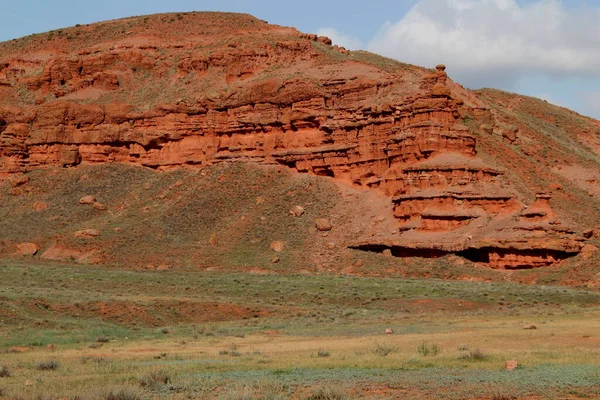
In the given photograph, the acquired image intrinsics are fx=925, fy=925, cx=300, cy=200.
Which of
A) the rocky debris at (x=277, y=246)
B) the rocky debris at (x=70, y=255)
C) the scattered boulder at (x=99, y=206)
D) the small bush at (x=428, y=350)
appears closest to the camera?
the small bush at (x=428, y=350)

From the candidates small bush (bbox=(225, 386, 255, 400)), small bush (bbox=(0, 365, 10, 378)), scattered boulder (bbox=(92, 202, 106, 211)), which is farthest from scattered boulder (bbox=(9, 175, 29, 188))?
small bush (bbox=(225, 386, 255, 400))

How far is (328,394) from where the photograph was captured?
14.7 metres

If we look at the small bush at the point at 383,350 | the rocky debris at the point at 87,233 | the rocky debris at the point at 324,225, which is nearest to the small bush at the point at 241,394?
the small bush at the point at 383,350

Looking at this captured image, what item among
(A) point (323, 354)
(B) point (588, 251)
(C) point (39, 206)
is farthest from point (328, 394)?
(C) point (39, 206)

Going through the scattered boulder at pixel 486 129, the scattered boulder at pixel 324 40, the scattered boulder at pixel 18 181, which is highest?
the scattered boulder at pixel 324 40

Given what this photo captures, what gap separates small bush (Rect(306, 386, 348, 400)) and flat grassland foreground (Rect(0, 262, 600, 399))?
0.03m

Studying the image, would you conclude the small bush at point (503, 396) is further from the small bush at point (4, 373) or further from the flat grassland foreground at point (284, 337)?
the small bush at point (4, 373)

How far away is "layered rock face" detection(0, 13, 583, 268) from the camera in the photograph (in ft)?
174

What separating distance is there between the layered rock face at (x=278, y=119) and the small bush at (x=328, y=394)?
3506 centimetres

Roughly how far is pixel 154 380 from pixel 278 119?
50.5 m

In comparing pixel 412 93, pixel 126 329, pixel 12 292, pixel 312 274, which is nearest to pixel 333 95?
pixel 412 93

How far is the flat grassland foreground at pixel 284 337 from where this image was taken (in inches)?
637

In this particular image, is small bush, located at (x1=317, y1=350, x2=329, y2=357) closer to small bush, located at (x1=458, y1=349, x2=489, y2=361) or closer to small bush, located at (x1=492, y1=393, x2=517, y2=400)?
small bush, located at (x1=458, y1=349, x2=489, y2=361)

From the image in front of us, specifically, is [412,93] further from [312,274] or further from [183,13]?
[183,13]
